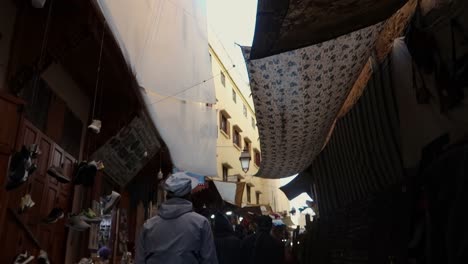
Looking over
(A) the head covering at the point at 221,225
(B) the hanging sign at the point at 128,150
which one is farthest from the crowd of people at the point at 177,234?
(B) the hanging sign at the point at 128,150

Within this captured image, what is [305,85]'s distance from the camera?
4234 millimetres

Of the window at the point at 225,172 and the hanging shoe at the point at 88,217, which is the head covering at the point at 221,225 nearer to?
the hanging shoe at the point at 88,217

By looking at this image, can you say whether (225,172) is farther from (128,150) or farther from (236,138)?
(128,150)

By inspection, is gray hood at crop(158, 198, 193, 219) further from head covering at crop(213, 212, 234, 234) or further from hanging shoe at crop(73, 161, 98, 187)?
hanging shoe at crop(73, 161, 98, 187)

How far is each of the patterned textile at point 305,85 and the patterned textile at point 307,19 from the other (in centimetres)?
86

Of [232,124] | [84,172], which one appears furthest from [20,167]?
[232,124]

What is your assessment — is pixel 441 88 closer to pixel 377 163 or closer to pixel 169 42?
pixel 377 163

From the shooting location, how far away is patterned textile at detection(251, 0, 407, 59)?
2.35 m

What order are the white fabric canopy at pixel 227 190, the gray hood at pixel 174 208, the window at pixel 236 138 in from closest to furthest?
the gray hood at pixel 174 208, the white fabric canopy at pixel 227 190, the window at pixel 236 138

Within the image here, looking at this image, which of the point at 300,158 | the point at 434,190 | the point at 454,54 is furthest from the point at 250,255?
the point at 454,54

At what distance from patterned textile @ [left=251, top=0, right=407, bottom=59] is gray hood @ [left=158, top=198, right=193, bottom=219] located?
1.34 metres

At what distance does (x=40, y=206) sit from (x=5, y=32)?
2243 millimetres

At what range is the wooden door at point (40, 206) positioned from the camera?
403cm

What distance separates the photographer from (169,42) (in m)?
6.62
